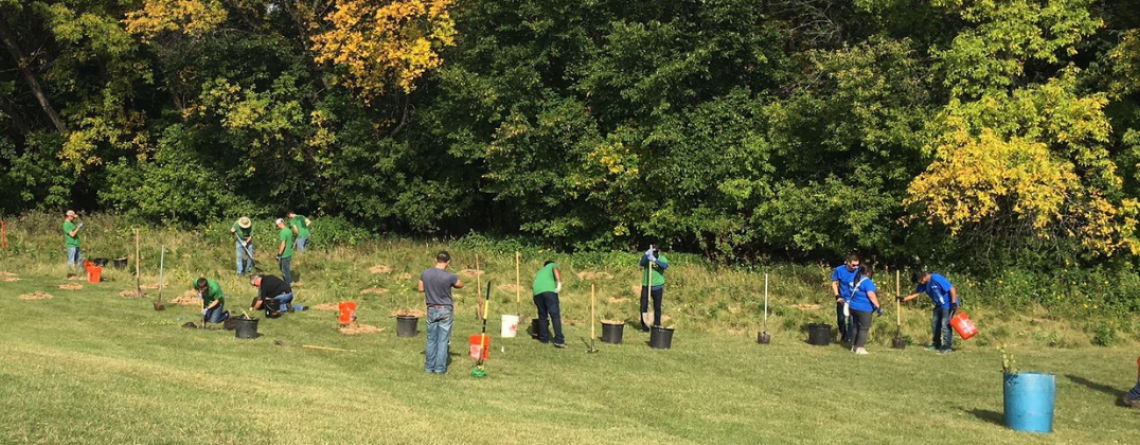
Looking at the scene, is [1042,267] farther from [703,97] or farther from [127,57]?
[127,57]

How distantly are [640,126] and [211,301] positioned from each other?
18.7 m

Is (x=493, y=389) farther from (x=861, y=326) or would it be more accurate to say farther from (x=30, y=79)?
(x=30, y=79)

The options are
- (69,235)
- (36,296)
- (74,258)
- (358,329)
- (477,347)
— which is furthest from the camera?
(74,258)

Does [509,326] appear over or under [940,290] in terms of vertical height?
under

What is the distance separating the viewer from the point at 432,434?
9.44m

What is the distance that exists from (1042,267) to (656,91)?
1311 centimetres

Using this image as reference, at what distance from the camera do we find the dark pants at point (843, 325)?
61.5 feet

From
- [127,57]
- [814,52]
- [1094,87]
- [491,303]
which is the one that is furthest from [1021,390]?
[127,57]

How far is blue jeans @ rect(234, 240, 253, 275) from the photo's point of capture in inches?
1001

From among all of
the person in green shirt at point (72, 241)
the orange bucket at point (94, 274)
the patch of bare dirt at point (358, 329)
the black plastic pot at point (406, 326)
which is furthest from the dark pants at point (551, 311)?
the person in green shirt at point (72, 241)

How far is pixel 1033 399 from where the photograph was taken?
1124 centimetres

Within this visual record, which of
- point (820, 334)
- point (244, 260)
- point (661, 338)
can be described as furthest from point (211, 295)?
point (820, 334)

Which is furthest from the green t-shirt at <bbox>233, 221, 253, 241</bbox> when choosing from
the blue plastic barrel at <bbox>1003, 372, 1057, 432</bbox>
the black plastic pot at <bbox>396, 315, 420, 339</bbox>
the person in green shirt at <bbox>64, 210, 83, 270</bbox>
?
the blue plastic barrel at <bbox>1003, 372, 1057, 432</bbox>

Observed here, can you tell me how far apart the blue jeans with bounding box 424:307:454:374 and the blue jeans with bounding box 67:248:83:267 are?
16027 millimetres
